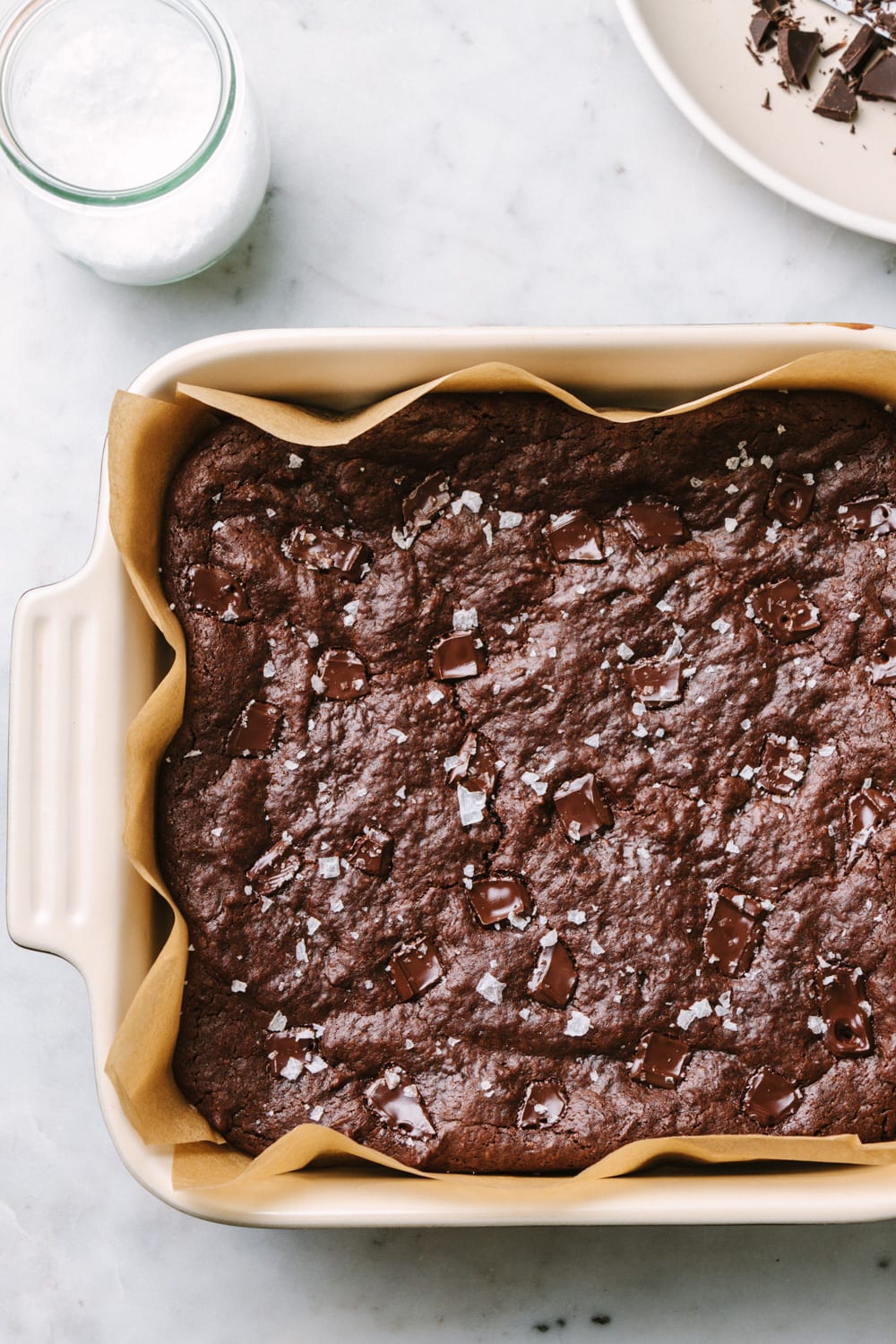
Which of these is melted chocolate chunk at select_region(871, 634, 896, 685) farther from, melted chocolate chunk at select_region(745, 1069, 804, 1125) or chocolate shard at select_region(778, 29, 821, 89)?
chocolate shard at select_region(778, 29, 821, 89)

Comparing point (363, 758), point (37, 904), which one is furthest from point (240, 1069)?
point (363, 758)

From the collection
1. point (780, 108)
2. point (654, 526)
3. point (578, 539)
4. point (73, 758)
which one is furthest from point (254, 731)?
point (780, 108)

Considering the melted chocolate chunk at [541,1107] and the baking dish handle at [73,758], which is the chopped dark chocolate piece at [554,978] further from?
the baking dish handle at [73,758]

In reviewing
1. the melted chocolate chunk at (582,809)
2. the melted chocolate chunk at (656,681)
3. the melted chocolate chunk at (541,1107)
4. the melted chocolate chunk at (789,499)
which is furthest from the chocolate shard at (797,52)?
the melted chocolate chunk at (541,1107)

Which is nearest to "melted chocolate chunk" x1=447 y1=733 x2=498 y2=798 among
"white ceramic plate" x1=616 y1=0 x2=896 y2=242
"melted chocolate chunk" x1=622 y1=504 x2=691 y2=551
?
"melted chocolate chunk" x1=622 y1=504 x2=691 y2=551

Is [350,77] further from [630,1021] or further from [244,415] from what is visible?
[630,1021]

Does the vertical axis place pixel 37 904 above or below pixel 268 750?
below
